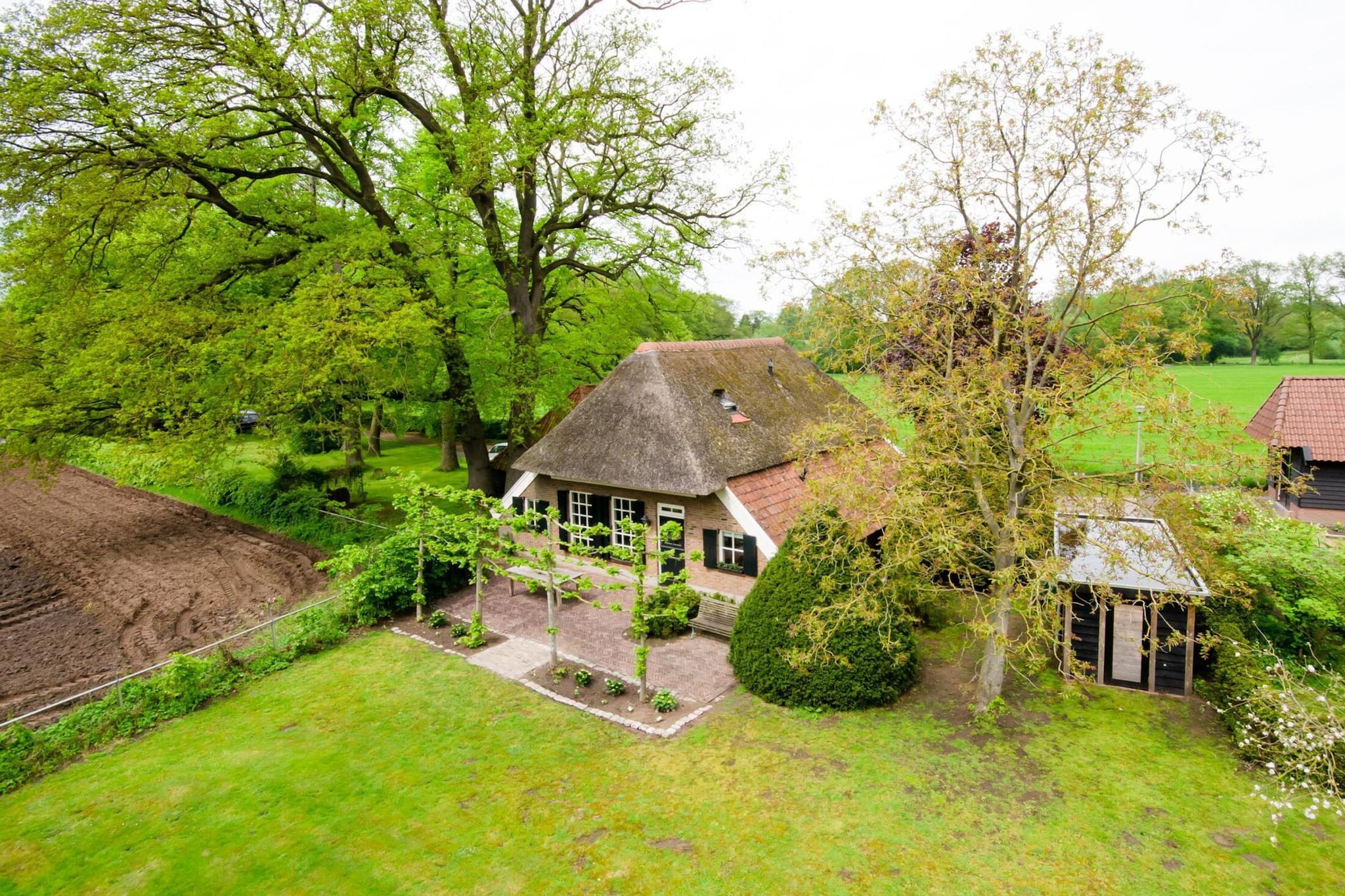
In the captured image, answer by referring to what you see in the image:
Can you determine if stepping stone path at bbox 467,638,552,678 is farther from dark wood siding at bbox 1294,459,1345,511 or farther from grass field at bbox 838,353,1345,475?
dark wood siding at bbox 1294,459,1345,511

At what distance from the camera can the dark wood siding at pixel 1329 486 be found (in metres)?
18.4

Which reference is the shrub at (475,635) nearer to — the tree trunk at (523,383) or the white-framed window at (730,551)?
the white-framed window at (730,551)

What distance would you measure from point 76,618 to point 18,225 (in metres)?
9.52

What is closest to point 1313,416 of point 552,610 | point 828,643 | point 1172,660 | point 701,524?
point 1172,660

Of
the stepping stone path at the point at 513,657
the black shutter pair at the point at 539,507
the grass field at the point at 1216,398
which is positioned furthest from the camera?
the black shutter pair at the point at 539,507

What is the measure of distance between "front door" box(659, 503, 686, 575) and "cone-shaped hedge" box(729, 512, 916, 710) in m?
4.35

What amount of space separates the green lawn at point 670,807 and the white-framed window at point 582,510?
6.00 metres

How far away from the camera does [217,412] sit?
1705 cm

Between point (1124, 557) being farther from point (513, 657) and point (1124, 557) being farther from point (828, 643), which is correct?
point (513, 657)

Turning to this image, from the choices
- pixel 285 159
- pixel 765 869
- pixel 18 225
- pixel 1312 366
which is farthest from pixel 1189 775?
pixel 1312 366

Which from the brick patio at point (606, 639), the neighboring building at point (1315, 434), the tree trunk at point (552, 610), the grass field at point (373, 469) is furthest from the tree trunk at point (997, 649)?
the grass field at point (373, 469)

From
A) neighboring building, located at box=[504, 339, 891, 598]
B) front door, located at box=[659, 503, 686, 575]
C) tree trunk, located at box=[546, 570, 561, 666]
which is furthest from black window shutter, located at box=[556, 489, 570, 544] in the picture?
tree trunk, located at box=[546, 570, 561, 666]

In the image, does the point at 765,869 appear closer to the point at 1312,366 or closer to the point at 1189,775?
the point at 1189,775

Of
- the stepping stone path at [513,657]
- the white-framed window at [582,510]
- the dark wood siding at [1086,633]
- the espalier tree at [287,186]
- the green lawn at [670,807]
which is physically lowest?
the green lawn at [670,807]
